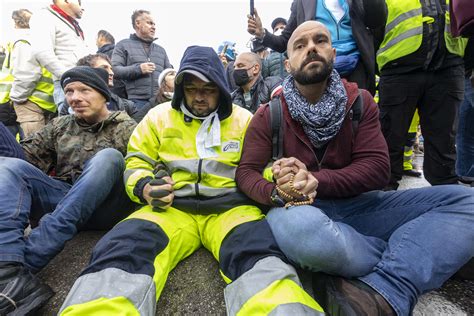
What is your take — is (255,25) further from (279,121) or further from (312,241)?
(312,241)

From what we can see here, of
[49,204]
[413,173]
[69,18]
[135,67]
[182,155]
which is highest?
[69,18]

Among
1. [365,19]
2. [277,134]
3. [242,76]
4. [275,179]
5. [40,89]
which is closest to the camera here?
[275,179]

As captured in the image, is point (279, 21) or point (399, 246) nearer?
point (399, 246)

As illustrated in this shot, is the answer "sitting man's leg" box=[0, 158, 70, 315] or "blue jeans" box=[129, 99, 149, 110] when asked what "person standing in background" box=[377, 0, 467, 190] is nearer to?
"sitting man's leg" box=[0, 158, 70, 315]

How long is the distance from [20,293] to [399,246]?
1658mm

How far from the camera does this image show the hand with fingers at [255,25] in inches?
99.6

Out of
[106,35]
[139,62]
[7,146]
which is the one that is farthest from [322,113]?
[106,35]

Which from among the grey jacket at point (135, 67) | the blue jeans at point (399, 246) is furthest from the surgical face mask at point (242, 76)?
the blue jeans at point (399, 246)

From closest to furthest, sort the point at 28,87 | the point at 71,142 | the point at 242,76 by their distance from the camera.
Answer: the point at 71,142, the point at 28,87, the point at 242,76

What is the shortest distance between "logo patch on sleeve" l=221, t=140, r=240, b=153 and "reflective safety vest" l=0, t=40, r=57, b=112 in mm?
2616

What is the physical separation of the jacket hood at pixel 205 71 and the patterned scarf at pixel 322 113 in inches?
17.8

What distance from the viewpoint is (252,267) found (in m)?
1.17

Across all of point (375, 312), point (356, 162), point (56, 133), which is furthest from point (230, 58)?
point (375, 312)

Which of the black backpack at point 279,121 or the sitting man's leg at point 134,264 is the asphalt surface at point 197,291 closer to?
the sitting man's leg at point 134,264
